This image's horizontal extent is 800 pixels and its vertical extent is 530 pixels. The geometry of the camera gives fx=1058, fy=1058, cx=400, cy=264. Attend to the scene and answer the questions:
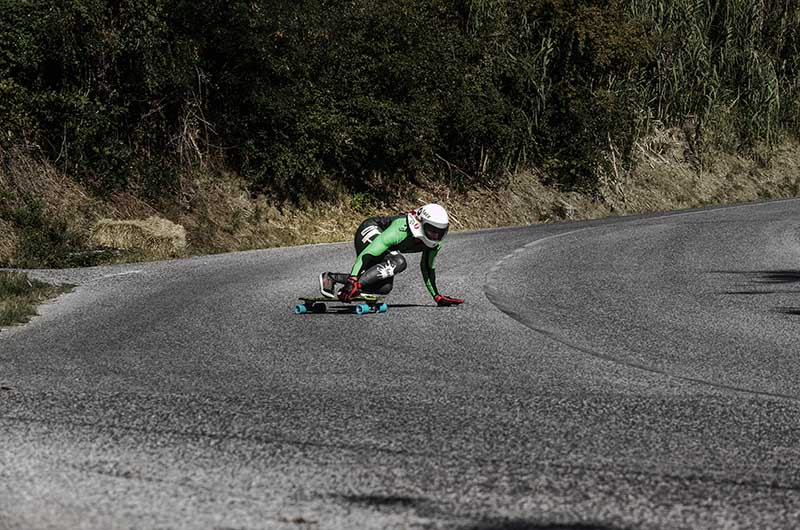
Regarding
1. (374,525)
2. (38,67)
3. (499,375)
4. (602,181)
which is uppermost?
(38,67)

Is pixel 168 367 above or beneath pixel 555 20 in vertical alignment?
beneath

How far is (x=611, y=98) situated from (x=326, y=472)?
2976 centimetres

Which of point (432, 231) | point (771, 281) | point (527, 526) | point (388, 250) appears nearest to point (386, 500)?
point (527, 526)

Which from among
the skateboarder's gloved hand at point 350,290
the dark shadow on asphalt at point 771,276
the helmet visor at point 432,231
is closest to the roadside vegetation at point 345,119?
the skateboarder's gloved hand at point 350,290

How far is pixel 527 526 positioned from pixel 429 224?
720cm

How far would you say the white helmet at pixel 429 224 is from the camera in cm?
1119

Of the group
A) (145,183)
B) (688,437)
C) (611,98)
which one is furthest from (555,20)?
(688,437)

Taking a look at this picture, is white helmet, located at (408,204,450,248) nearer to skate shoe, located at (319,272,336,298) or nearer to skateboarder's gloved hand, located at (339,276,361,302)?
skateboarder's gloved hand, located at (339,276,361,302)

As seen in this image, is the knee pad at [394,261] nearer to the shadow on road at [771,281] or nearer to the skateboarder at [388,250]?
the skateboarder at [388,250]

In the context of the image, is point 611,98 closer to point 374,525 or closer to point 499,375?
point 499,375

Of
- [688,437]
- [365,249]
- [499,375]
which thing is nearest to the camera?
[688,437]

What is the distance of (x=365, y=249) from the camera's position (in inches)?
451

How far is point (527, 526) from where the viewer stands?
4141 millimetres

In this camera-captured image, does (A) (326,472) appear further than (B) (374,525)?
Yes
